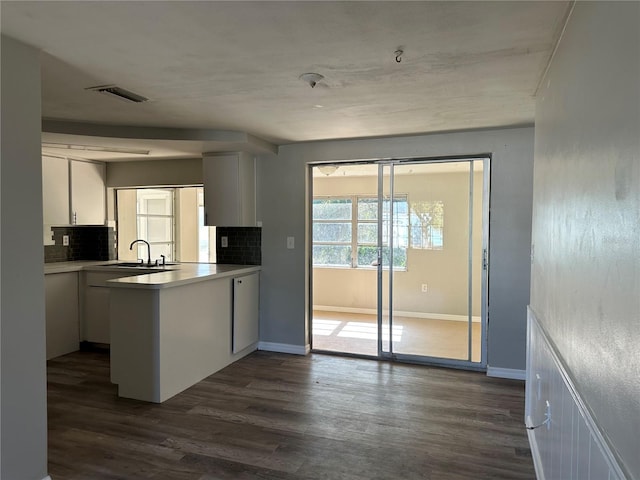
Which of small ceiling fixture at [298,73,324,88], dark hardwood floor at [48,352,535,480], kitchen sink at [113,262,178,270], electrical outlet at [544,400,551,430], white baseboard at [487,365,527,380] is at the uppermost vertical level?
small ceiling fixture at [298,73,324,88]

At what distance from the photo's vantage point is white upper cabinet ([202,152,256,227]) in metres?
4.25

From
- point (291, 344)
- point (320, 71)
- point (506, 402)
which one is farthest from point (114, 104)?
point (506, 402)

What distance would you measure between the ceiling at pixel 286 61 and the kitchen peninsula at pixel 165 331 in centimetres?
134

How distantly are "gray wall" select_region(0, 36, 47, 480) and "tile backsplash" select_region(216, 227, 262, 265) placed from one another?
266 centimetres

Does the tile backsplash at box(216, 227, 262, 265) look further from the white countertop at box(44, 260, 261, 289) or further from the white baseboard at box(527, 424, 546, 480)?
the white baseboard at box(527, 424, 546, 480)

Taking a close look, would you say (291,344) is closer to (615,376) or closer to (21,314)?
(21,314)

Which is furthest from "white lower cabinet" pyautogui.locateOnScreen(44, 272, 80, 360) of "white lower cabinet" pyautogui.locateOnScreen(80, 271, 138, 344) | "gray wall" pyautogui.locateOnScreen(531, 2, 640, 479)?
"gray wall" pyautogui.locateOnScreen(531, 2, 640, 479)

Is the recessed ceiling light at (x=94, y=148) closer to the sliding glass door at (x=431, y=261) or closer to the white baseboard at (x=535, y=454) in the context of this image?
the sliding glass door at (x=431, y=261)

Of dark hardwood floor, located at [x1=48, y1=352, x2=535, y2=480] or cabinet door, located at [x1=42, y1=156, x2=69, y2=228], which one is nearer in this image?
dark hardwood floor, located at [x1=48, y1=352, x2=535, y2=480]

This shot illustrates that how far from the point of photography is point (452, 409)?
3.05 meters

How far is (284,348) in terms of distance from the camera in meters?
4.47

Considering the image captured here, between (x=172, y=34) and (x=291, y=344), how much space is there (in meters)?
3.34

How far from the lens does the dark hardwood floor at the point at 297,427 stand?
230cm

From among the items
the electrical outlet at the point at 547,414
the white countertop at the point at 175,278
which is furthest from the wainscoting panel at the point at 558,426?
the white countertop at the point at 175,278
